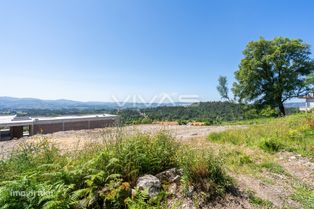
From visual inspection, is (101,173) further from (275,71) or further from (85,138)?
(275,71)

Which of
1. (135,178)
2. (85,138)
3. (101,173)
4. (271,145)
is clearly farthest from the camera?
(85,138)

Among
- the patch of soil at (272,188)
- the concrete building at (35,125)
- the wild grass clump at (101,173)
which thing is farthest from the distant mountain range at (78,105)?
the patch of soil at (272,188)

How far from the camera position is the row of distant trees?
24.7 metres

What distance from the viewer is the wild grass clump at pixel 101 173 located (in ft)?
8.70

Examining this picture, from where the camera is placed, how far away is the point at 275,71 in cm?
2567

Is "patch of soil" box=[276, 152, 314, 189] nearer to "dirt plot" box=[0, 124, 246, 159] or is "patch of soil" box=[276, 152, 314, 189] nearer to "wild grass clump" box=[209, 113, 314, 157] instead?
"wild grass clump" box=[209, 113, 314, 157]

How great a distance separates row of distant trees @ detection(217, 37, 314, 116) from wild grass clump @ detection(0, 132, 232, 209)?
24541 mm

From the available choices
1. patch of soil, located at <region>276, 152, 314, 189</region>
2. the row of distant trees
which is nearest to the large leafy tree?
the row of distant trees

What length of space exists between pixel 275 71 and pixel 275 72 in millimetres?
122

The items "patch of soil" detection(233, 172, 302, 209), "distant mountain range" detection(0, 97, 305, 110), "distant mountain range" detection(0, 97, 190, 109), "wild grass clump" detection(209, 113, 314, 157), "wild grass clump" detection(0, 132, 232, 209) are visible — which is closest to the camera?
"wild grass clump" detection(0, 132, 232, 209)

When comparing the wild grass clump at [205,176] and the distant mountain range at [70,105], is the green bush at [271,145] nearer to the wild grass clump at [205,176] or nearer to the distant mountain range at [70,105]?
the wild grass clump at [205,176]

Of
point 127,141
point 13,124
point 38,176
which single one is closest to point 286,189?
point 127,141

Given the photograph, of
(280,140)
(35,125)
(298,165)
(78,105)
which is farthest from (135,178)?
(78,105)

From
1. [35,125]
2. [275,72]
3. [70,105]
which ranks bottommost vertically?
[35,125]
